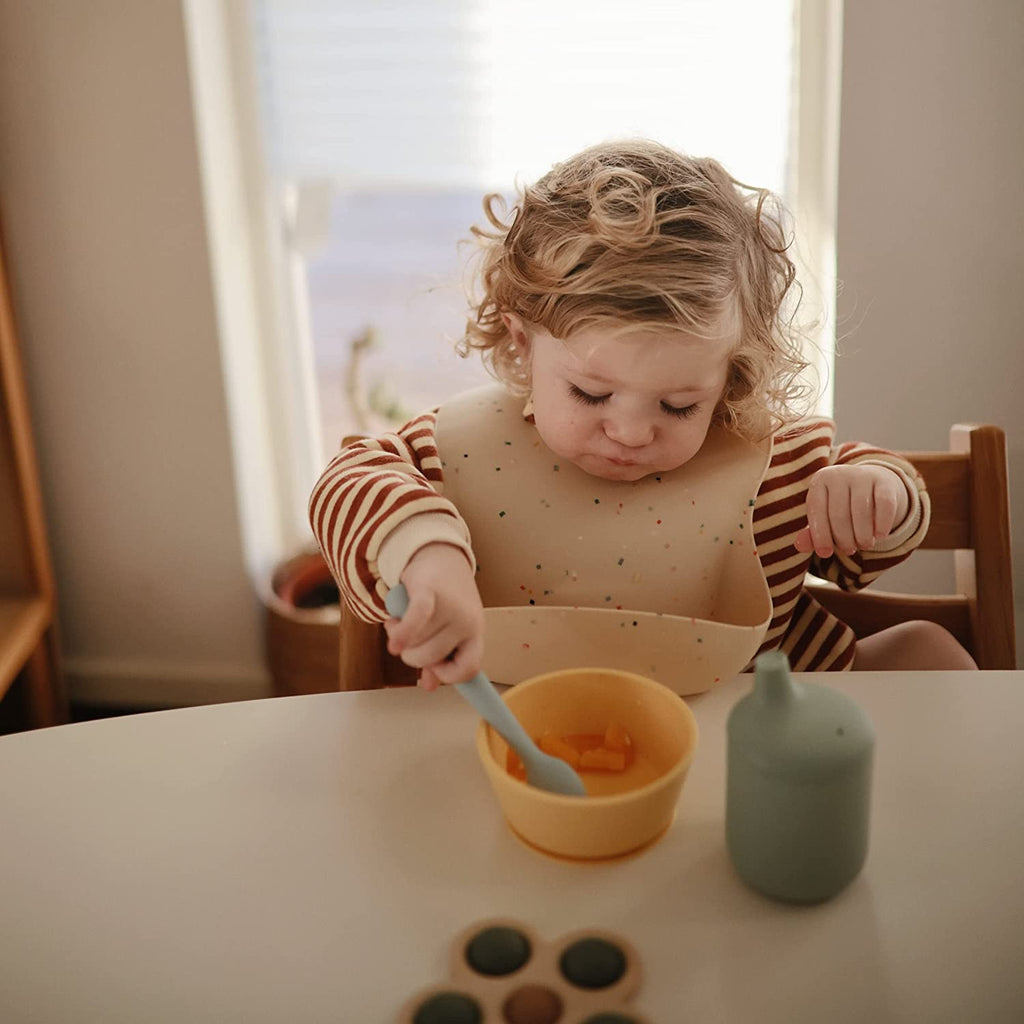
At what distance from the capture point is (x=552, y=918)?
0.57 m

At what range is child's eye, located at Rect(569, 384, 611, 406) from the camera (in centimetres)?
88

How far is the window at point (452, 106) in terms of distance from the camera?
62.7 inches

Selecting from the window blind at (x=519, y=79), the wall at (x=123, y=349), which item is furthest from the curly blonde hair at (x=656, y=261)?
the wall at (x=123, y=349)

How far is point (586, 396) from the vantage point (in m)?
0.88

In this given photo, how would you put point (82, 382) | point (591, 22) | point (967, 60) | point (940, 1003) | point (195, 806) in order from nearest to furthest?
1. point (940, 1003)
2. point (195, 806)
3. point (967, 60)
4. point (591, 22)
5. point (82, 382)

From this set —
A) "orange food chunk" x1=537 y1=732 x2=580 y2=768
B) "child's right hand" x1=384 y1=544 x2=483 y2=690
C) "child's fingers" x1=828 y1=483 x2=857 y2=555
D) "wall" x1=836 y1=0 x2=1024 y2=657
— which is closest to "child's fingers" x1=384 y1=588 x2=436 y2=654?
"child's right hand" x1=384 y1=544 x2=483 y2=690

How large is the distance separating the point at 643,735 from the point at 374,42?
4.45ft

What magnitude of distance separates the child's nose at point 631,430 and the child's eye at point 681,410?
0.03 m

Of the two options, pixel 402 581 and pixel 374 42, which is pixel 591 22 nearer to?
pixel 374 42

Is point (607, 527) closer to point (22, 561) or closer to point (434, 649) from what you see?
point (434, 649)

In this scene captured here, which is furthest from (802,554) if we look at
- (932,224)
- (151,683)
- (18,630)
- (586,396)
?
(151,683)

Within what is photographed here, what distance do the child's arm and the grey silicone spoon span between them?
0.34 metres

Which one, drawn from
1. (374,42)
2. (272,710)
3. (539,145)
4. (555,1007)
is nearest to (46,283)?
(374,42)

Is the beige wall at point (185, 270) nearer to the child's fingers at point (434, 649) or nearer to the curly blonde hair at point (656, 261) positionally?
the curly blonde hair at point (656, 261)
